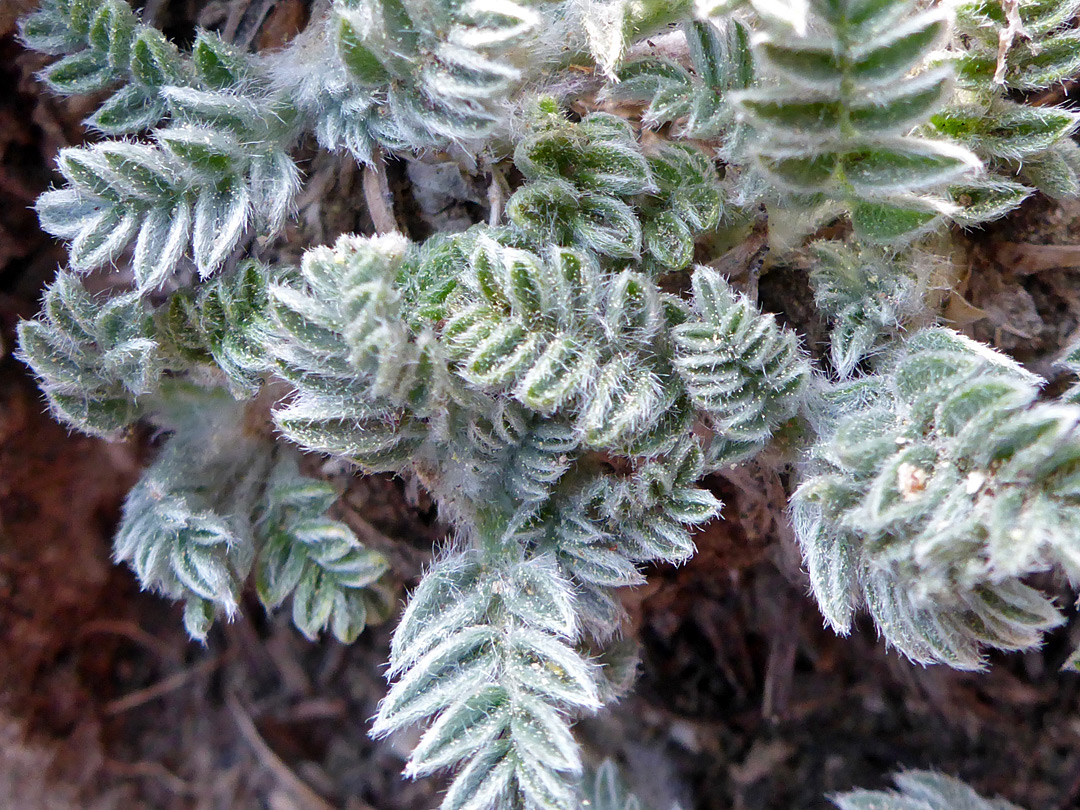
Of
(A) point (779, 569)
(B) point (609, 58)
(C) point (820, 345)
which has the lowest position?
(A) point (779, 569)

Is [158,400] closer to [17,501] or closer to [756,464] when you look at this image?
[17,501]

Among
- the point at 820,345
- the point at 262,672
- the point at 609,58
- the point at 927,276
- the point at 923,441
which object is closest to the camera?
the point at 923,441

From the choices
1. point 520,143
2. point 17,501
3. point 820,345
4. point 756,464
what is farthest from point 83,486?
point 820,345

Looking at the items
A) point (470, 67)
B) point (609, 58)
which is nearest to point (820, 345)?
point (609, 58)

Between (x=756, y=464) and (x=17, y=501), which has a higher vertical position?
(x=756, y=464)

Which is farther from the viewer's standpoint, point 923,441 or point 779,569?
point 779,569

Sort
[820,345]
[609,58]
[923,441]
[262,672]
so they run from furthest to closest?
[262,672] → [820,345] → [609,58] → [923,441]
